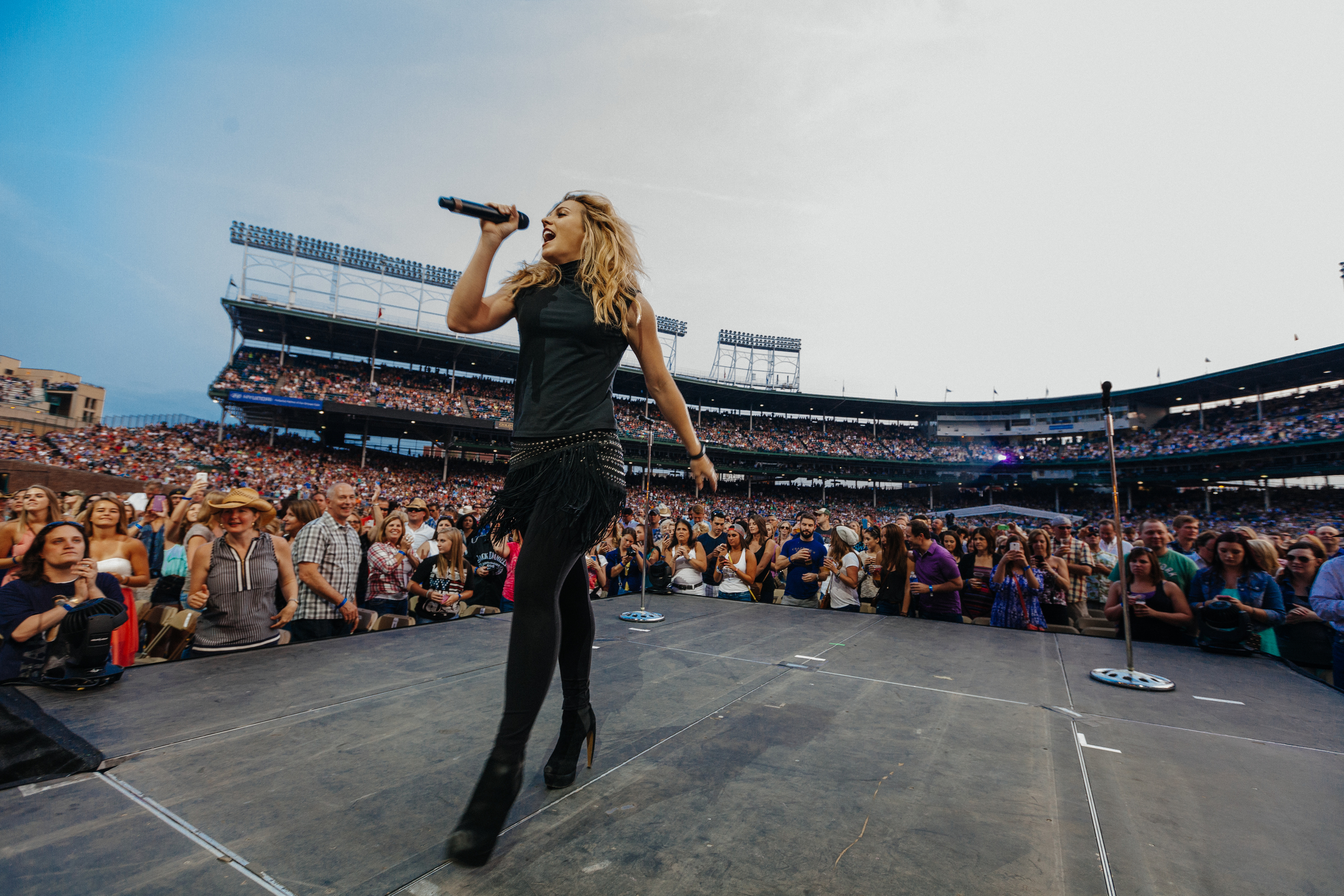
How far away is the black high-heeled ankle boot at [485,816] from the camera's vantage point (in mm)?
1104

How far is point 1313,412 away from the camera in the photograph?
29.5 meters

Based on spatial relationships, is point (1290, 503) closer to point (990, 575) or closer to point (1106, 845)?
point (990, 575)

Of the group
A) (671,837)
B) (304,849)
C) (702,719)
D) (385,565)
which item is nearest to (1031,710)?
(702,719)

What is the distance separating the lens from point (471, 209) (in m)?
1.57

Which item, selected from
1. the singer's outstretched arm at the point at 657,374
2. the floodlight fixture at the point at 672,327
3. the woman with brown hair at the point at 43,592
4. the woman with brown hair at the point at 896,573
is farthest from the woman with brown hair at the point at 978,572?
the floodlight fixture at the point at 672,327

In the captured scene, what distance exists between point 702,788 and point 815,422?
42770mm

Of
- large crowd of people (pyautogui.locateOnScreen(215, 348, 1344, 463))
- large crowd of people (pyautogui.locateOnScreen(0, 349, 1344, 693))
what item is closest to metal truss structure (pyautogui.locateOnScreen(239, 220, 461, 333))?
large crowd of people (pyautogui.locateOnScreen(215, 348, 1344, 463))

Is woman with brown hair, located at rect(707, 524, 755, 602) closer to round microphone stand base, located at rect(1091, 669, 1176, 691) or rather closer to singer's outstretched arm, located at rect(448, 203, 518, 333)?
round microphone stand base, located at rect(1091, 669, 1176, 691)

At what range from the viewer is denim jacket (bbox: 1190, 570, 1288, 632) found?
3775 millimetres

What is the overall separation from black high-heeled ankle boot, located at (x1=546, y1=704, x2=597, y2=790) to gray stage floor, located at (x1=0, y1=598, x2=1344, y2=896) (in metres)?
0.03

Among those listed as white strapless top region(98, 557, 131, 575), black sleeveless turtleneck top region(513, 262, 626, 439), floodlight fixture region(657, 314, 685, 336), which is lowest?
white strapless top region(98, 557, 131, 575)

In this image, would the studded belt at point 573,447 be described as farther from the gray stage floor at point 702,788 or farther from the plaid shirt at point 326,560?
the plaid shirt at point 326,560

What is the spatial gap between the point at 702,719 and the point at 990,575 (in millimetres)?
4867

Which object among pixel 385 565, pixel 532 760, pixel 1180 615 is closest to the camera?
pixel 532 760
